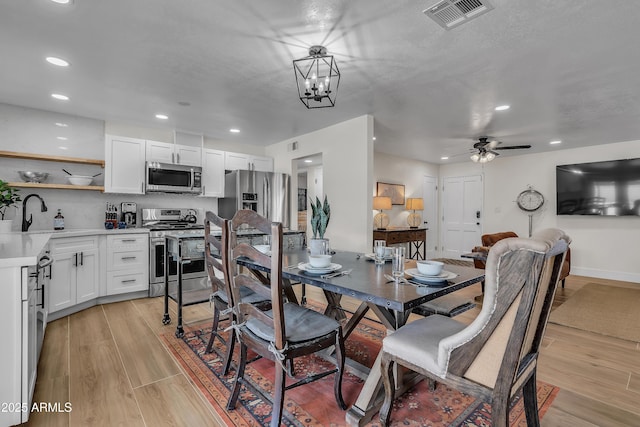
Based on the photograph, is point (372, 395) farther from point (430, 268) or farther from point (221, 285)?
point (221, 285)

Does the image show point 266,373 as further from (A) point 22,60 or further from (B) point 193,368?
(A) point 22,60

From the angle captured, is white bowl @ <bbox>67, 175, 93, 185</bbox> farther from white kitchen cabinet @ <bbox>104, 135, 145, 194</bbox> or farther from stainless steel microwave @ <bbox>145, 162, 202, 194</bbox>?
stainless steel microwave @ <bbox>145, 162, 202, 194</bbox>

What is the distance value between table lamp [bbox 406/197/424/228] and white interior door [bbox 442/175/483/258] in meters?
1.24

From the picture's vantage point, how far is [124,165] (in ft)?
13.3

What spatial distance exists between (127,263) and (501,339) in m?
4.08

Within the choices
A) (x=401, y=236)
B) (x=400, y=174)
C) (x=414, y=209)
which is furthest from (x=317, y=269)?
(x=400, y=174)

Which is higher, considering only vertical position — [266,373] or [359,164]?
[359,164]

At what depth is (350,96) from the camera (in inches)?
128

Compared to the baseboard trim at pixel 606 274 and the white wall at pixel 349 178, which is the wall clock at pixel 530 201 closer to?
the baseboard trim at pixel 606 274

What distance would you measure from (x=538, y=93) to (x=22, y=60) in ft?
15.5

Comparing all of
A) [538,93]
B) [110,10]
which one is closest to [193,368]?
[110,10]

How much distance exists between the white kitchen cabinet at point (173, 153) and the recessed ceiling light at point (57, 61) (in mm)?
1682

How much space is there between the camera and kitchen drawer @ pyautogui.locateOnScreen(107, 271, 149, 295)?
3.70m

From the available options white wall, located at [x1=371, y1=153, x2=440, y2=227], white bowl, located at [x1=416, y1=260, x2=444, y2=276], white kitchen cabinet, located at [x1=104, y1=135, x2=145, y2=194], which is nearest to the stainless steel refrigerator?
white kitchen cabinet, located at [x1=104, y1=135, x2=145, y2=194]
